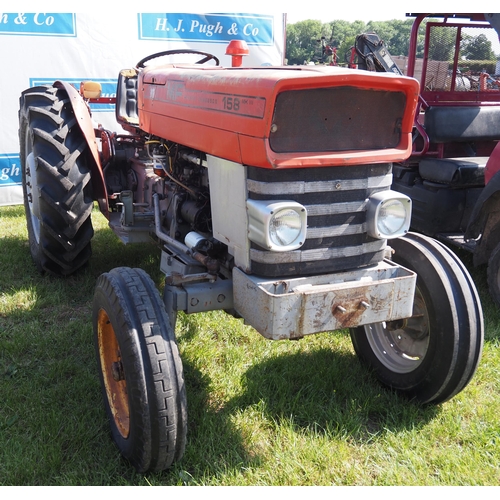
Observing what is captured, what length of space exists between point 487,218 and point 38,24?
A: 5.31m

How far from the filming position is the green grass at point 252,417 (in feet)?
7.63

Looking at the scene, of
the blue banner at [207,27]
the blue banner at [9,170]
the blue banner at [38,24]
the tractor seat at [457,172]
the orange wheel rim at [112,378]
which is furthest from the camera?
the blue banner at [207,27]

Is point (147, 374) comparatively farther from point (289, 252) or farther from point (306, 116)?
point (306, 116)

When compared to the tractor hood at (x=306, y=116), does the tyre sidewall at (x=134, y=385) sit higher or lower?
lower

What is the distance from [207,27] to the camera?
23.9 feet

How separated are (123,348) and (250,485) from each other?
751 mm

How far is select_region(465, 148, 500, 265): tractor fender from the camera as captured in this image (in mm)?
3895

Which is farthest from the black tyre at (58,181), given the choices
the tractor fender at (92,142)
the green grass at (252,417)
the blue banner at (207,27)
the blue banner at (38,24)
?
the blue banner at (207,27)

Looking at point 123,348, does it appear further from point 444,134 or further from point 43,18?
point 43,18

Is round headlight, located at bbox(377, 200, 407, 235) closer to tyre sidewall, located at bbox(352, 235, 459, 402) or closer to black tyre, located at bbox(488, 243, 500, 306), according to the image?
tyre sidewall, located at bbox(352, 235, 459, 402)

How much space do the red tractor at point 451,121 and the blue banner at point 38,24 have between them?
394cm

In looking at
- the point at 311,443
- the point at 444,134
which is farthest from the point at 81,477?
the point at 444,134

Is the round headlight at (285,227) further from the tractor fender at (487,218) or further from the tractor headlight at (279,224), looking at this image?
the tractor fender at (487,218)

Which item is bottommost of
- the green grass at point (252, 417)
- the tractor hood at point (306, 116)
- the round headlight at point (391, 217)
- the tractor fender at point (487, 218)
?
the green grass at point (252, 417)
